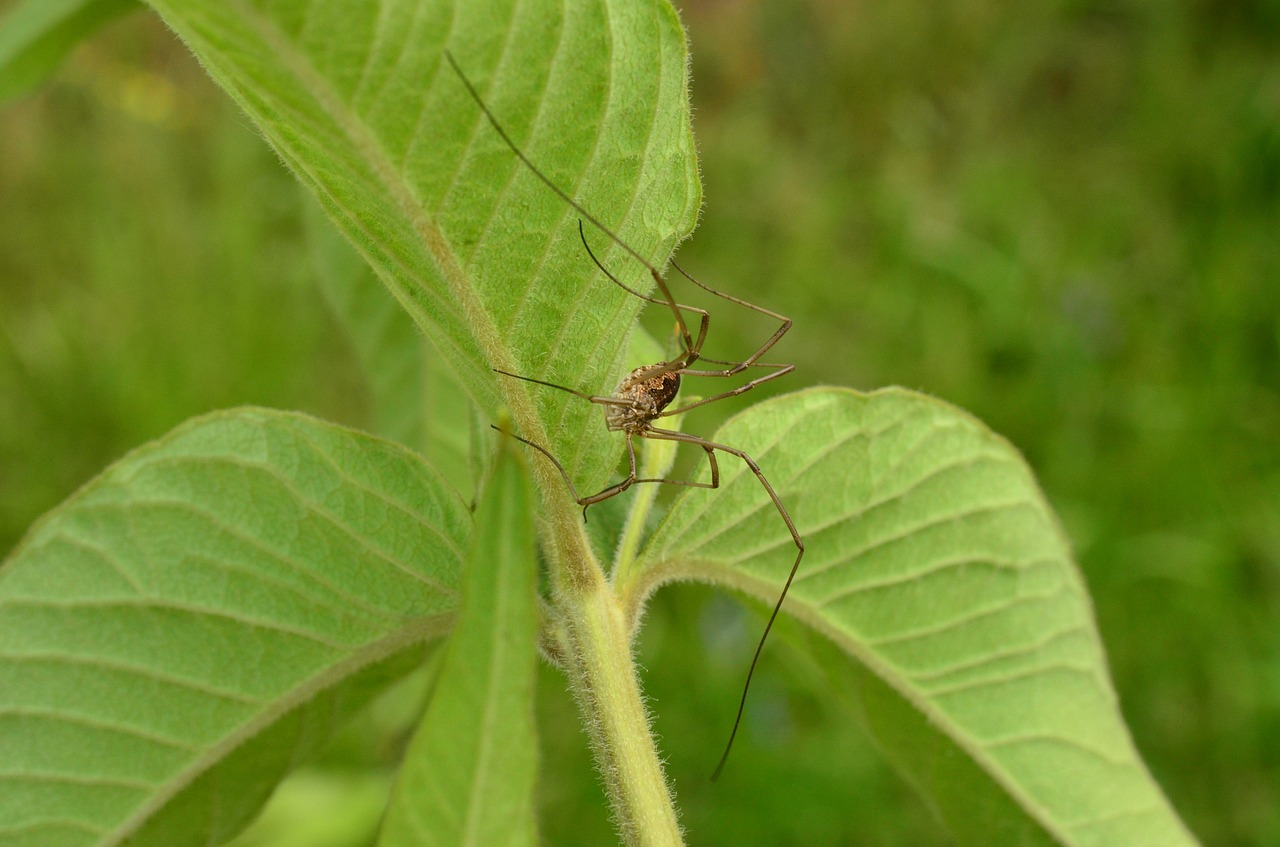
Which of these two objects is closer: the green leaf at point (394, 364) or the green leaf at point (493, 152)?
the green leaf at point (493, 152)

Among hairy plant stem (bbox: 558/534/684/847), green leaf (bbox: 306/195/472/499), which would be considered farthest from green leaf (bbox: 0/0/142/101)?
hairy plant stem (bbox: 558/534/684/847)

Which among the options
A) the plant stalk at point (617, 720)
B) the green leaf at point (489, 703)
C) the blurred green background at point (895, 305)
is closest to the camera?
the green leaf at point (489, 703)

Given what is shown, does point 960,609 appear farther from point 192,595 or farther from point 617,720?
point 192,595

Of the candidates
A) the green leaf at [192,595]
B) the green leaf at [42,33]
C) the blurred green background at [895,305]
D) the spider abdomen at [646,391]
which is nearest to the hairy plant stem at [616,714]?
the green leaf at [192,595]

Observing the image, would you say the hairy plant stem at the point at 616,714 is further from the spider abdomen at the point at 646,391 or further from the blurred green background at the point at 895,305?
the blurred green background at the point at 895,305

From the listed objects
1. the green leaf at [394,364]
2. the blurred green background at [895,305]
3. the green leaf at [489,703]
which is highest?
the blurred green background at [895,305]

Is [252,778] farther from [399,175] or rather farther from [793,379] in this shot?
[793,379]

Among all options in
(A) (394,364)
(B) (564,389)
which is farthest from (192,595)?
(A) (394,364)
